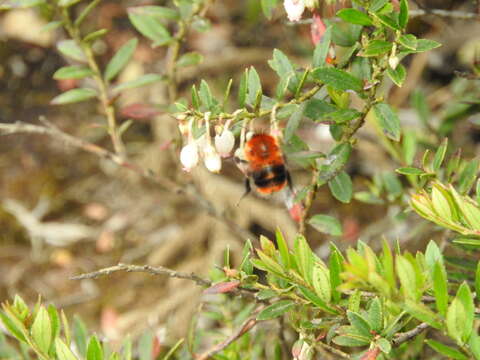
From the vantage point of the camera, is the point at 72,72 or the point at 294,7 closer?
the point at 294,7

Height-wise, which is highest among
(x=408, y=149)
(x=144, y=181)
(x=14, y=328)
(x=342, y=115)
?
(x=342, y=115)

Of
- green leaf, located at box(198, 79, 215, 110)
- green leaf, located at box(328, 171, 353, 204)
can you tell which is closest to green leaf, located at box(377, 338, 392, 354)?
green leaf, located at box(328, 171, 353, 204)

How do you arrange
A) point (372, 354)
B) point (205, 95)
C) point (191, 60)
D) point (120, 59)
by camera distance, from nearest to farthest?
point (372, 354) < point (205, 95) < point (191, 60) < point (120, 59)

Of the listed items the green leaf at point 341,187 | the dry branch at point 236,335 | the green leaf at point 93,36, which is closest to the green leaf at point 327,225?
the green leaf at point 341,187

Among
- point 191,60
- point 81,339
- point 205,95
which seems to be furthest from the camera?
point 191,60

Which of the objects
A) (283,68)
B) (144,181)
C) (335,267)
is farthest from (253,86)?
(144,181)

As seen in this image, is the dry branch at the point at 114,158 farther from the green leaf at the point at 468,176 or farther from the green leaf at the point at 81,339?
the green leaf at the point at 468,176

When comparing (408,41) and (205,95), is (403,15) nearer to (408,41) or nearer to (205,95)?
(408,41)

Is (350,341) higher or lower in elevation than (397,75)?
lower
